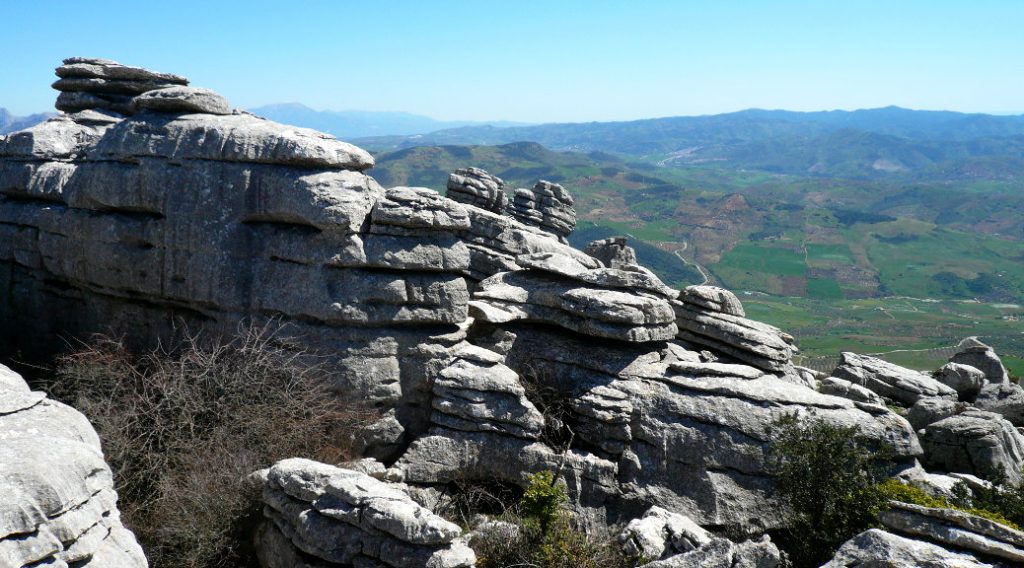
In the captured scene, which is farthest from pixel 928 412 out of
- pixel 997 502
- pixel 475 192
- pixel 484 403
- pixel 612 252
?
pixel 475 192

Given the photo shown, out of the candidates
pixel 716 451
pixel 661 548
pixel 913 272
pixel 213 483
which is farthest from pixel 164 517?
pixel 913 272

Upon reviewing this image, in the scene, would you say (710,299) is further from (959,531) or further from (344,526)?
(344,526)

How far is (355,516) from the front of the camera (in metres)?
14.1

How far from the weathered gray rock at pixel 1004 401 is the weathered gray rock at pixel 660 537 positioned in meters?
17.3

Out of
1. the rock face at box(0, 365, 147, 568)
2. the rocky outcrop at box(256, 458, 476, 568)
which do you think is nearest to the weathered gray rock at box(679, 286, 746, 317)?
the rocky outcrop at box(256, 458, 476, 568)

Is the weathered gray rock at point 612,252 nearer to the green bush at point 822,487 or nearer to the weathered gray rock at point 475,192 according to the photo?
the weathered gray rock at point 475,192

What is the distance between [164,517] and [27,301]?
45.4ft

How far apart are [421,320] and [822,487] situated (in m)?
11.1

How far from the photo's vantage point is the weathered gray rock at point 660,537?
15.2 m

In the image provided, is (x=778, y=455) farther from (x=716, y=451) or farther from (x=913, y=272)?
(x=913, y=272)

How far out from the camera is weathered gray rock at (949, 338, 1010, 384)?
29781 millimetres

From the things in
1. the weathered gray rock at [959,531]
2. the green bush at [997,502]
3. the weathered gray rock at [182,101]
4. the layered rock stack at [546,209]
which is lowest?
the green bush at [997,502]

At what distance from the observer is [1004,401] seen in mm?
26891

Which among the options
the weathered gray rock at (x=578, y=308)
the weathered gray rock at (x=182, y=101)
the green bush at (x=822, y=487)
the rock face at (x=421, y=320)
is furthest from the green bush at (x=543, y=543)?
the weathered gray rock at (x=182, y=101)
